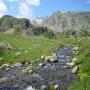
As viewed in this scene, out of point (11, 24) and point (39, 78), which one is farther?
point (11, 24)

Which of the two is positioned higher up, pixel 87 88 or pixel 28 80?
pixel 87 88

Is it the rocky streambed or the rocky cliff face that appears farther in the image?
the rocky cliff face

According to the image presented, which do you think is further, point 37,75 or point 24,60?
point 24,60

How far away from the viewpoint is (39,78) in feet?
108

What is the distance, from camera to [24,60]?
149 ft

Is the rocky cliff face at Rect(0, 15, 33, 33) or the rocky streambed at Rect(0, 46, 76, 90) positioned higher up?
the rocky cliff face at Rect(0, 15, 33, 33)

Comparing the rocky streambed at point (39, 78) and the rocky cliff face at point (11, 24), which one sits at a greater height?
the rocky cliff face at point (11, 24)

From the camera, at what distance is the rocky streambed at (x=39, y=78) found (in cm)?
2905

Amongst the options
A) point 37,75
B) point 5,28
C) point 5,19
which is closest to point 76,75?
point 37,75

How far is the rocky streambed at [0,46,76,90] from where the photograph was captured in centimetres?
2905

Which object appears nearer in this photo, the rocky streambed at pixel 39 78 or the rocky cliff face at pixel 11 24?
the rocky streambed at pixel 39 78

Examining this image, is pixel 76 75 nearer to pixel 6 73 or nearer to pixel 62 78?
pixel 62 78

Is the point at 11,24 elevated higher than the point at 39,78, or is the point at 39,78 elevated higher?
the point at 11,24

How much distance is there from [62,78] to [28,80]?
3999 mm
